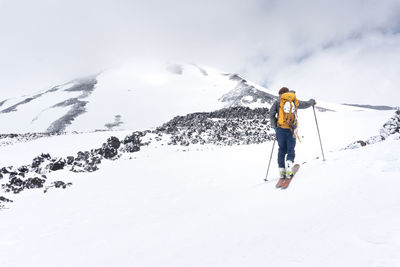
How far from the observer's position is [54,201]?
9.01 meters

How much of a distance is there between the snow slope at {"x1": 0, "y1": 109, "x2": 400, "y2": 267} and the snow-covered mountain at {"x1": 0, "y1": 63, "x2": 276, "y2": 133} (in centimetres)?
3819

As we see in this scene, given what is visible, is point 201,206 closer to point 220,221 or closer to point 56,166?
point 220,221

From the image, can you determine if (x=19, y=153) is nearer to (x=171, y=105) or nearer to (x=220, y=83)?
(x=171, y=105)

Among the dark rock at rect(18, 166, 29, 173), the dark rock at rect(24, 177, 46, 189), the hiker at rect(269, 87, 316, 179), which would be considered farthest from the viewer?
the dark rock at rect(18, 166, 29, 173)

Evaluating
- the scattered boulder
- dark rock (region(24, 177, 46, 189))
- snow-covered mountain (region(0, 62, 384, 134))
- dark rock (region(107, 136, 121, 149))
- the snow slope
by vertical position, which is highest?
snow-covered mountain (region(0, 62, 384, 134))

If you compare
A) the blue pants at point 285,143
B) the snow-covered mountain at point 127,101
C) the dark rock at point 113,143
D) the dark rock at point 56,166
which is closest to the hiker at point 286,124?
the blue pants at point 285,143

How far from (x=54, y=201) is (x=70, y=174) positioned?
166 inches

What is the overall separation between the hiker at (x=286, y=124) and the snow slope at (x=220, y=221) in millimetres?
520

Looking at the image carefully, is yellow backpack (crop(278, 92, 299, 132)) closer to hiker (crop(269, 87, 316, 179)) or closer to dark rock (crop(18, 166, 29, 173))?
hiker (crop(269, 87, 316, 179))

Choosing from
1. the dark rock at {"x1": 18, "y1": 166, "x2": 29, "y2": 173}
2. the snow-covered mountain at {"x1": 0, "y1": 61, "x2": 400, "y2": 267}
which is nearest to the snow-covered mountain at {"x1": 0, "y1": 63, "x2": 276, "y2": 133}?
the snow-covered mountain at {"x1": 0, "y1": 61, "x2": 400, "y2": 267}

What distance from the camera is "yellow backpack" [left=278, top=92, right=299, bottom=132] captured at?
20.1 feet

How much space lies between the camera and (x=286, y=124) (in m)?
6.19

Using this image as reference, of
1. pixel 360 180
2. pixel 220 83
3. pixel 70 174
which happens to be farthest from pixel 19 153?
pixel 220 83

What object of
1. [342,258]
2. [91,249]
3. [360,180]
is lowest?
[91,249]
